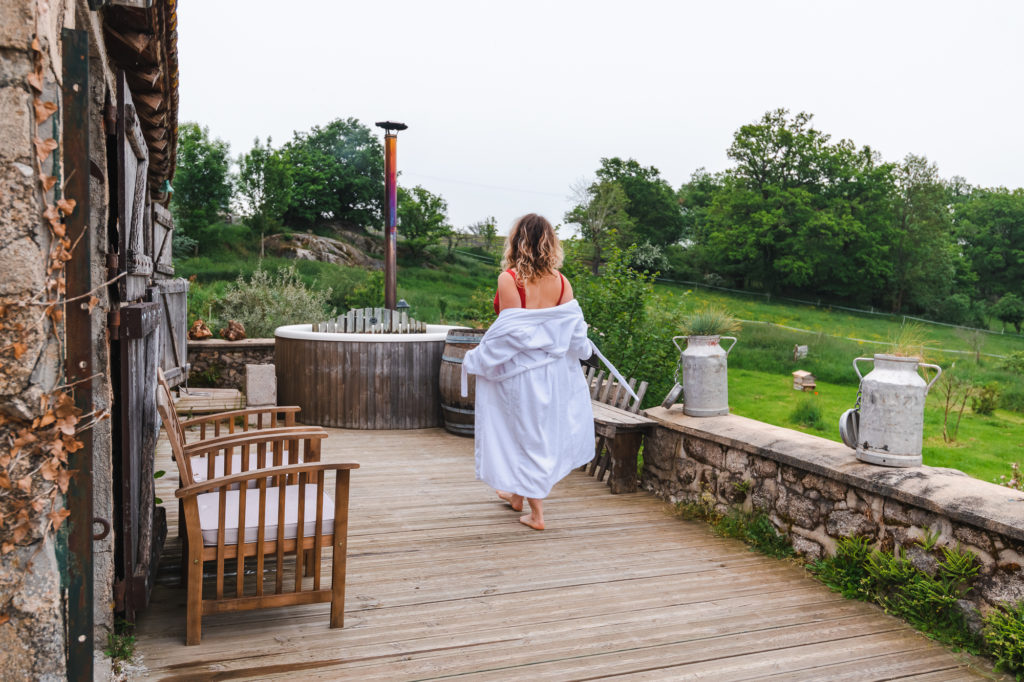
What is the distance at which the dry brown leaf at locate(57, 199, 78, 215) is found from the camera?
68.4 inches

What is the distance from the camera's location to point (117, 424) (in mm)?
2770

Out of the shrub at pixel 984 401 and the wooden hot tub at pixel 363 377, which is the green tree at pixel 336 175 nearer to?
the shrub at pixel 984 401

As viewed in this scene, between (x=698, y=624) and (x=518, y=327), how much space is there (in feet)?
6.13

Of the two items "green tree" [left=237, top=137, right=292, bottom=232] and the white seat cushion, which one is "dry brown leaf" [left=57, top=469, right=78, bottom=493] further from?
"green tree" [left=237, top=137, right=292, bottom=232]

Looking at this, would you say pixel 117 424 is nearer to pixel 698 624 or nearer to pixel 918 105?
pixel 698 624

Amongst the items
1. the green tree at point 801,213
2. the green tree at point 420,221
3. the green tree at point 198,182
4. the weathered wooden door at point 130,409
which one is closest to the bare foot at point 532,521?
the weathered wooden door at point 130,409

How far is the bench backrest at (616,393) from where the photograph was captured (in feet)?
18.1

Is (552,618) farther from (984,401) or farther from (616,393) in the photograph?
(984,401)

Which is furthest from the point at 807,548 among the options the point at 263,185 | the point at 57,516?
the point at 263,185

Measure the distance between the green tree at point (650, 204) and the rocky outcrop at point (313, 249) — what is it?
759 inches

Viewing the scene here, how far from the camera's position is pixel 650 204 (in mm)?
48062

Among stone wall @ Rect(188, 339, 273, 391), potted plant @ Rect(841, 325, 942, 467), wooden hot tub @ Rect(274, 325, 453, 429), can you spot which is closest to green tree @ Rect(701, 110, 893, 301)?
stone wall @ Rect(188, 339, 273, 391)

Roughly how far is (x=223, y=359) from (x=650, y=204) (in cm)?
4197

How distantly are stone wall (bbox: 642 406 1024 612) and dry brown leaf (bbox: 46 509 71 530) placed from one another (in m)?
3.05
